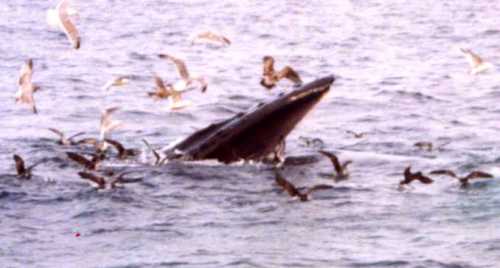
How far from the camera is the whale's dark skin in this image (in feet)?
46.6

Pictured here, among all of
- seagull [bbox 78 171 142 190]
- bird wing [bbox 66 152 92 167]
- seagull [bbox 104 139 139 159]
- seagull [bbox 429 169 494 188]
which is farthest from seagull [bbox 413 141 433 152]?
bird wing [bbox 66 152 92 167]

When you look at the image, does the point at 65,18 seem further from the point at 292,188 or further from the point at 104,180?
the point at 292,188

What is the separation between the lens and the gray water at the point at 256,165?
11.4 m

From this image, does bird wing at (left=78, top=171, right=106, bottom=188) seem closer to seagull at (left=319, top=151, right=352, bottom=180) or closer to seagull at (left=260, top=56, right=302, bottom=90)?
seagull at (left=260, top=56, right=302, bottom=90)

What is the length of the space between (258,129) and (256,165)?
27.1 inches

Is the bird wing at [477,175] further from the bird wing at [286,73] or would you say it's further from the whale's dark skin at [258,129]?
the bird wing at [286,73]

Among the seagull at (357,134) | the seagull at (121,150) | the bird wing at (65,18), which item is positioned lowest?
the seagull at (357,134)

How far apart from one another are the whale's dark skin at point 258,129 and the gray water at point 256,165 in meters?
0.23

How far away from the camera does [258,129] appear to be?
559 inches

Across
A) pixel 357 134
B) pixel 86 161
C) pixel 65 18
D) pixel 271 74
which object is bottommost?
pixel 357 134

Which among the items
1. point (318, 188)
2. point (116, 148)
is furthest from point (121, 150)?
point (318, 188)

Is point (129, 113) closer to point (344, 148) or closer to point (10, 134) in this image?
point (10, 134)

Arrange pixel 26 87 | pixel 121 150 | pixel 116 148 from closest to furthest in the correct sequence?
pixel 26 87, pixel 121 150, pixel 116 148

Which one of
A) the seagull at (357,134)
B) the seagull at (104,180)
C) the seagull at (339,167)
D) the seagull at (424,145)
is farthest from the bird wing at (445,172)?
the seagull at (357,134)
